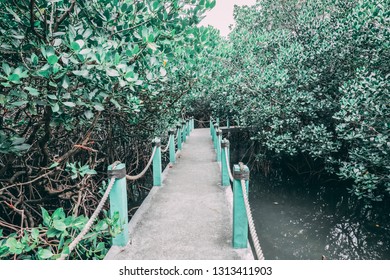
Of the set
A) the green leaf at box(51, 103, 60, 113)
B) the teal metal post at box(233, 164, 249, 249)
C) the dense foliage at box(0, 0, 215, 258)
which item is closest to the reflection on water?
the teal metal post at box(233, 164, 249, 249)

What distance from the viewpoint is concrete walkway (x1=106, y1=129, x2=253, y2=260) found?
351 cm

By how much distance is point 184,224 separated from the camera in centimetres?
437

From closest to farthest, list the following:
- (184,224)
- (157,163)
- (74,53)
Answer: (74,53) → (184,224) → (157,163)

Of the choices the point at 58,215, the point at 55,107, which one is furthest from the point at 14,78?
the point at 58,215

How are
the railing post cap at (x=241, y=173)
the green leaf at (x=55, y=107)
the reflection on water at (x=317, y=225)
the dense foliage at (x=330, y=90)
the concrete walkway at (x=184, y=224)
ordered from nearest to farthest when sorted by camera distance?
the green leaf at (x=55, y=107), the railing post cap at (x=241, y=173), the concrete walkway at (x=184, y=224), the dense foliage at (x=330, y=90), the reflection on water at (x=317, y=225)

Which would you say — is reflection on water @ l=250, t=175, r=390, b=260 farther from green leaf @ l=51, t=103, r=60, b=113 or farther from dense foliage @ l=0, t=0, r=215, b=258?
green leaf @ l=51, t=103, r=60, b=113

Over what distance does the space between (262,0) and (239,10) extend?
3111 mm

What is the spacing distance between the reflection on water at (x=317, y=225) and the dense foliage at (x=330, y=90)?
792 millimetres

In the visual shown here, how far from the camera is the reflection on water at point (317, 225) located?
684 centimetres

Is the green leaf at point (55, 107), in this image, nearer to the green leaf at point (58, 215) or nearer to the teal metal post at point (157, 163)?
the green leaf at point (58, 215)

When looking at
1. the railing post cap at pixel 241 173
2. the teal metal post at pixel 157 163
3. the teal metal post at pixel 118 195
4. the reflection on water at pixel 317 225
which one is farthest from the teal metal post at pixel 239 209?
the reflection on water at pixel 317 225

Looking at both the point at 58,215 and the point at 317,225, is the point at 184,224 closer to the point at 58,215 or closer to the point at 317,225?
the point at 58,215

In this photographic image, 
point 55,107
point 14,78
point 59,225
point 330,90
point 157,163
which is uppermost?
point 330,90

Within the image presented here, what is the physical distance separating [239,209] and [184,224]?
1.28 meters
